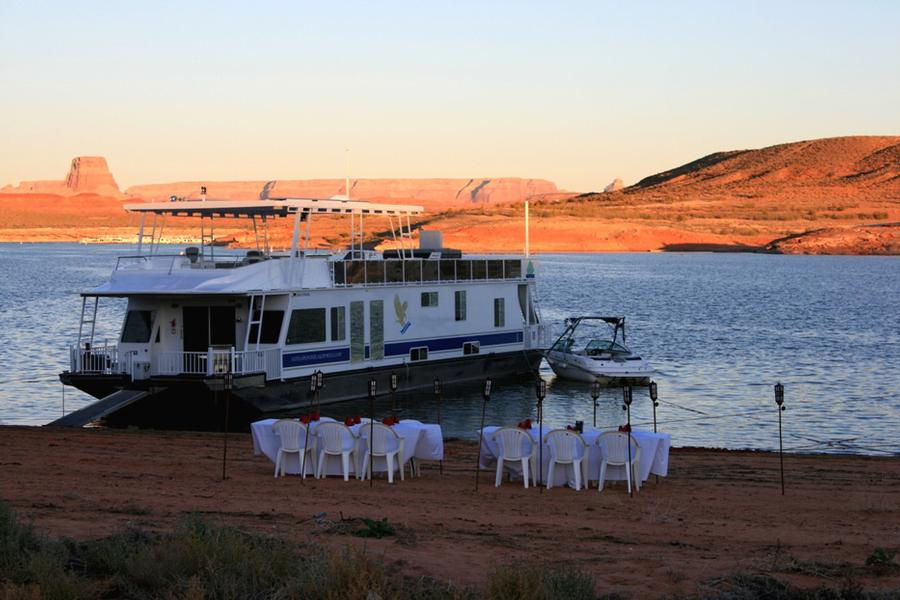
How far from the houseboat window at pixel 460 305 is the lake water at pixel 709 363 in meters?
1.72

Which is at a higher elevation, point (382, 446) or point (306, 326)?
point (306, 326)

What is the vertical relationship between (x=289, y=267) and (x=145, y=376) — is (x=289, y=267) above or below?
above

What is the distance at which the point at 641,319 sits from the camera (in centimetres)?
5453

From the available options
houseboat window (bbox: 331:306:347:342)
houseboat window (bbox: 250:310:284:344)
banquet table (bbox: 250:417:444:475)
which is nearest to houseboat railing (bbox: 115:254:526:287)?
houseboat window (bbox: 331:306:347:342)

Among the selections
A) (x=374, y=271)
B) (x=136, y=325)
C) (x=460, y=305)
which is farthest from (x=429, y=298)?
(x=136, y=325)

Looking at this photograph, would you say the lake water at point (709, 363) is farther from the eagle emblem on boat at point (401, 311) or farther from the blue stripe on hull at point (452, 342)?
the eagle emblem on boat at point (401, 311)

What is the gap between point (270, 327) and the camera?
80.6ft

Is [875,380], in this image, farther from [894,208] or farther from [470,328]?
[894,208]

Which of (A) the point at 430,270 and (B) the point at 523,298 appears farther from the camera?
(B) the point at 523,298

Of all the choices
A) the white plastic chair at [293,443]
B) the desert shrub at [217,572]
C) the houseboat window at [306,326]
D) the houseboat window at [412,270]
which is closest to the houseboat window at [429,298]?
the houseboat window at [412,270]

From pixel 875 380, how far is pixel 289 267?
1672cm

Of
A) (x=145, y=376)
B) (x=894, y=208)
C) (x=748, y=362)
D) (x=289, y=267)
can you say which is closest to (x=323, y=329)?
(x=289, y=267)

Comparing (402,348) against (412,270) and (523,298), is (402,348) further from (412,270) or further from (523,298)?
(523,298)

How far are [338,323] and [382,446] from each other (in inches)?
418
